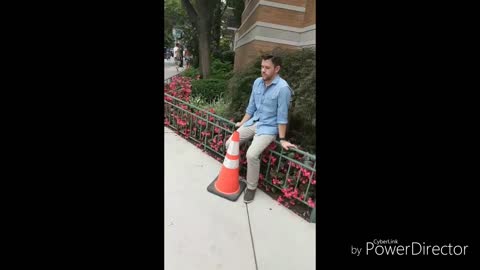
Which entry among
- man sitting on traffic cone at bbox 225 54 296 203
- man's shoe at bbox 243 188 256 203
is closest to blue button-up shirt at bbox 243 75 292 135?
man sitting on traffic cone at bbox 225 54 296 203

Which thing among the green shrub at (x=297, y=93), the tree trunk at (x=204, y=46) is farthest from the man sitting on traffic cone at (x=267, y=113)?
the tree trunk at (x=204, y=46)

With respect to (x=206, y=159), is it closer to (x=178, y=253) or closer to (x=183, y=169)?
(x=183, y=169)

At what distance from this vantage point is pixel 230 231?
2.49 meters

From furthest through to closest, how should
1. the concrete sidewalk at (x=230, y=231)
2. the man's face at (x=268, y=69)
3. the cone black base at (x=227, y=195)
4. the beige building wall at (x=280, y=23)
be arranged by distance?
the beige building wall at (x=280, y=23) < the cone black base at (x=227, y=195) < the man's face at (x=268, y=69) < the concrete sidewalk at (x=230, y=231)

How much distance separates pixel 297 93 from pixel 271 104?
0.54 meters

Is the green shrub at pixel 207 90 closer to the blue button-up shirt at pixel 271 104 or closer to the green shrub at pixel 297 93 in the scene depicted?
the green shrub at pixel 297 93

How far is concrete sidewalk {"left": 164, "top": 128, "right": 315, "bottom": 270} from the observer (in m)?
2.18

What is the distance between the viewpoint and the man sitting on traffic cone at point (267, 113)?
2.87m

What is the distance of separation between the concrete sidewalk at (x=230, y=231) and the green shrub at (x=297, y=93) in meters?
0.83

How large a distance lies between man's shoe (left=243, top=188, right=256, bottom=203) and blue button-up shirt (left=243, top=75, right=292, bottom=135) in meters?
0.59

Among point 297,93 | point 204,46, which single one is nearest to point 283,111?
point 297,93

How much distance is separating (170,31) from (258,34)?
17.3 meters

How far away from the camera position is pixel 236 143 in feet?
10.0

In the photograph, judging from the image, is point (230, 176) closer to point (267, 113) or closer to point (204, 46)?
point (267, 113)
